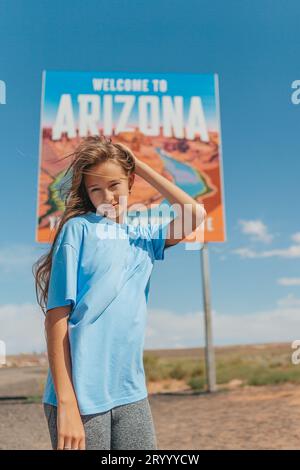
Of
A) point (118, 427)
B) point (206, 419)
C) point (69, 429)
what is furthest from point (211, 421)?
point (69, 429)

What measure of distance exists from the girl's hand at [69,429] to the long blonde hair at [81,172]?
1.02 feet

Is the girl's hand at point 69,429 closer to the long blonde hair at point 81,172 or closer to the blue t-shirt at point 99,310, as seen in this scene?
the blue t-shirt at point 99,310

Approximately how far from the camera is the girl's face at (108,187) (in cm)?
123

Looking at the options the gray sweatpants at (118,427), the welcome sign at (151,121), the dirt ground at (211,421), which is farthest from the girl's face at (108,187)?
the welcome sign at (151,121)

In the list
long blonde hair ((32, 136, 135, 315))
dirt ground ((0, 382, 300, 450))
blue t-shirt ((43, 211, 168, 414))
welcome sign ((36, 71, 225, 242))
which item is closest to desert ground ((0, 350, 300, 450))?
dirt ground ((0, 382, 300, 450))

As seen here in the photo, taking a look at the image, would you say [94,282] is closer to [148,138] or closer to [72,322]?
[72,322]

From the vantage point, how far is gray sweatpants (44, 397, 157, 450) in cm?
105

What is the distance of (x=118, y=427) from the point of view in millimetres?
1101

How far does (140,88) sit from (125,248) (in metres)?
8.16

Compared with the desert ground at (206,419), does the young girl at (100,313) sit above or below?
above

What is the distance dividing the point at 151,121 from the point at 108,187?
7.98m

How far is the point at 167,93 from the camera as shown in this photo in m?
8.88

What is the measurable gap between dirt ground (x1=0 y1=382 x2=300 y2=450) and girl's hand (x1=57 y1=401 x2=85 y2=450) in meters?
4.30

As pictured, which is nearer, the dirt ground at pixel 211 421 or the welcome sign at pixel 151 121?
the dirt ground at pixel 211 421
